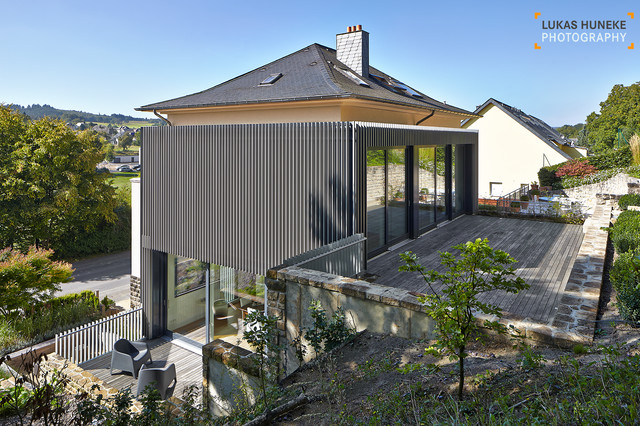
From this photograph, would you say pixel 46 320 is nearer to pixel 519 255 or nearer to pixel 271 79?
pixel 271 79

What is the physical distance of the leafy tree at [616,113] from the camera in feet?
162

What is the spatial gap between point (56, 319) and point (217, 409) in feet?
28.2

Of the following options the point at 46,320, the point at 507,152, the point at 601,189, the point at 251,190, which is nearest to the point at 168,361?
the point at 46,320

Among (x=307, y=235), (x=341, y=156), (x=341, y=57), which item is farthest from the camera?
(x=341, y=57)

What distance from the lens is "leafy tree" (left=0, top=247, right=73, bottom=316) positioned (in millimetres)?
11664

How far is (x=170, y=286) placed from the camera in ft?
39.4

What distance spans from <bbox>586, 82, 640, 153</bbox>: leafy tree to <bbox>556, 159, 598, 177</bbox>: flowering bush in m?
28.0

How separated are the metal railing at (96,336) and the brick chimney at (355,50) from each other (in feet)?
32.8

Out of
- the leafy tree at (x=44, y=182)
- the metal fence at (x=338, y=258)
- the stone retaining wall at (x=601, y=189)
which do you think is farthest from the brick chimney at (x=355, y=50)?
the leafy tree at (x=44, y=182)

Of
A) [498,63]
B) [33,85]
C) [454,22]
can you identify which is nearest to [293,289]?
[454,22]

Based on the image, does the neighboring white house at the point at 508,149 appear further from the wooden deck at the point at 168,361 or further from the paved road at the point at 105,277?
the wooden deck at the point at 168,361

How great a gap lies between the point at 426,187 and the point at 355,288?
24.0 ft

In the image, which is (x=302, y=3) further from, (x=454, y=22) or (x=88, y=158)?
(x=88, y=158)

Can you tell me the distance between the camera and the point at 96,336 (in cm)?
1107
